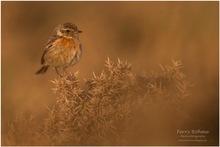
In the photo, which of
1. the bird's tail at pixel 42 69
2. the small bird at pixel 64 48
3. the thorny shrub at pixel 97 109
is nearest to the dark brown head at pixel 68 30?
the small bird at pixel 64 48

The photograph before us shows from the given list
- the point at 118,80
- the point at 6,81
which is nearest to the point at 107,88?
the point at 118,80

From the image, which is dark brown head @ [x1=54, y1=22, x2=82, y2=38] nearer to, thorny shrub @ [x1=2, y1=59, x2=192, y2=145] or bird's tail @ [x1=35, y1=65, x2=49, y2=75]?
bird's tail @ [x1=35, y1=65, x2=49, y2=75]

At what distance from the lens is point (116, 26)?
27.4 ft

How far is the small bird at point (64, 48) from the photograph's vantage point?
643cm

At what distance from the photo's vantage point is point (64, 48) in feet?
21.3

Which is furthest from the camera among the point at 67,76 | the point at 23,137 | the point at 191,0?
the point at 191,0

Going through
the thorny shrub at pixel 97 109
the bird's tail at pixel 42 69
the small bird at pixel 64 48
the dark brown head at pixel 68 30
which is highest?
the dark brown head at pixel 68 30

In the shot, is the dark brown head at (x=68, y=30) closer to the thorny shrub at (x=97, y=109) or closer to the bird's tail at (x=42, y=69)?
the bird's tail at (x=42, y=69)

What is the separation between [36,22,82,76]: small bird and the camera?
6.43 m

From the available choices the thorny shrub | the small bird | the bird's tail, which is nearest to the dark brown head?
the small bird

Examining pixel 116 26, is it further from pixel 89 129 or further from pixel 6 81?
pixel 89 129

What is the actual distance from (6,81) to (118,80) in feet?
11.4

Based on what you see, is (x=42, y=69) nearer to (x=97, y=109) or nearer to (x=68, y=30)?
(x=68, y=30)

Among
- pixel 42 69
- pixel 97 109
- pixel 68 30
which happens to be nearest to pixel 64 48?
pixel 68 30
